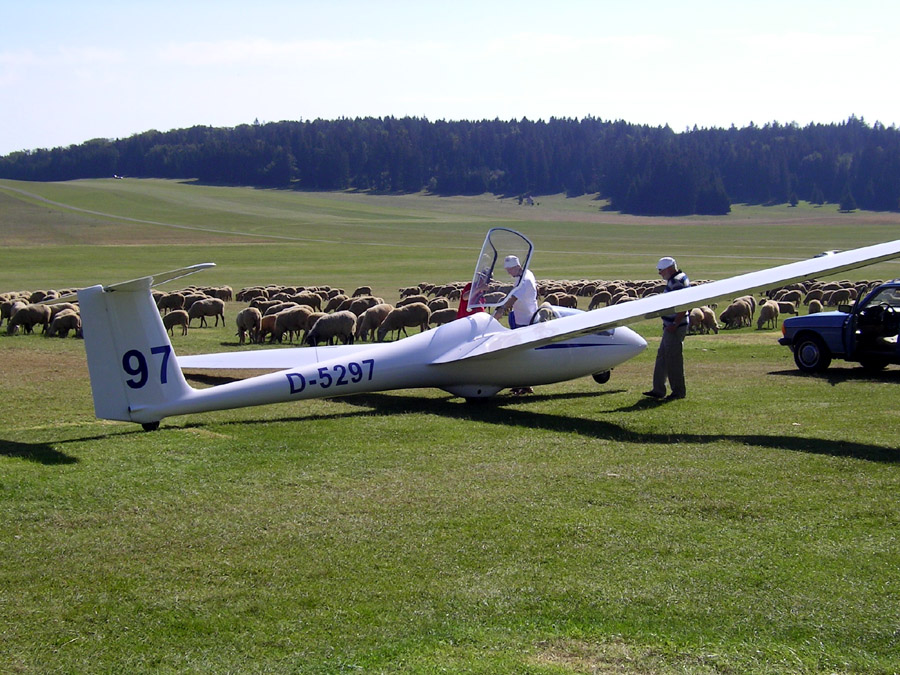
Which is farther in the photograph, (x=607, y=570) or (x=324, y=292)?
(x=324, y=292)

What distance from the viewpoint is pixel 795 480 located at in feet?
26.5

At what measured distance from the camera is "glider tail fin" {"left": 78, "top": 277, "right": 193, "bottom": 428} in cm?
966

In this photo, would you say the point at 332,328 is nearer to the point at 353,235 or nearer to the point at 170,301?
the point at 170,301

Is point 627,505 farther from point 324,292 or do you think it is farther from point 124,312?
point 324,292

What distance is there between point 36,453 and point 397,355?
4.53 m

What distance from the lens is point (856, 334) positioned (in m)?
14.9

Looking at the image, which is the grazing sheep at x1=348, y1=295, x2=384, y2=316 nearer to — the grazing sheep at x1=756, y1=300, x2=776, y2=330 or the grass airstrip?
the grazing sheep at x1=756, y1=300, x2=776, y2=330

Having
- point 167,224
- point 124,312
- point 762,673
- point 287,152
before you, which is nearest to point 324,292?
point 124,312

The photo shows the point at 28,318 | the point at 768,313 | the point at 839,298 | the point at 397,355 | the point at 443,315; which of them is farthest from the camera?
the point at 839,298

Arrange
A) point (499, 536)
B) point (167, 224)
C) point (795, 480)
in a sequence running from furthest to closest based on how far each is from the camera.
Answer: point (167, 224), point (795, 480), point (499, 536)

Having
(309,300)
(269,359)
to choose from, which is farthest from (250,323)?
(269,359)

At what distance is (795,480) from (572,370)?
Result: 16.7 feet

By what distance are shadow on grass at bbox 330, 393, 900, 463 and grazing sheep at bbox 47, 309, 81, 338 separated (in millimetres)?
13584

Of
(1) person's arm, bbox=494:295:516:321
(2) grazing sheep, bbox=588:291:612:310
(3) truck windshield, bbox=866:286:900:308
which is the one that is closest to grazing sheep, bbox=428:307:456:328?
(2) grazing sheep, bbox=588:291:612:310
